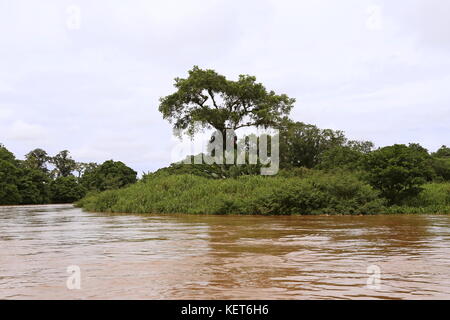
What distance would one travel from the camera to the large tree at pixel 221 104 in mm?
33094

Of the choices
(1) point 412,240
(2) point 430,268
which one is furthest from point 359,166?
(2) point 430,268

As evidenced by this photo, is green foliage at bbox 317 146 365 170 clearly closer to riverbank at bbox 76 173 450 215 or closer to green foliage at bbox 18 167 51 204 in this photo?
riverbank at bbox 76 173 450 215

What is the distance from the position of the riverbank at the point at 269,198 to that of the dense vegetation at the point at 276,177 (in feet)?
0.14

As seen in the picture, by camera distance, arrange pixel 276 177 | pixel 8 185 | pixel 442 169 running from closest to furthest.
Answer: pixel 276 177 < pixel 442 169 < pixel 8 185

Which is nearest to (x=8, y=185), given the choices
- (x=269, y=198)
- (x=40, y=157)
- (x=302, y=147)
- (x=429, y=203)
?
(x=40, y=157)

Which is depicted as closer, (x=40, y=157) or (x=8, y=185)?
(x=8, y=185)

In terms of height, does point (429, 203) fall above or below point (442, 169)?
below

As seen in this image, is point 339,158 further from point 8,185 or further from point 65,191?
point 65,191

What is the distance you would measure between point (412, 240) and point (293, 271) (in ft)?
14.3

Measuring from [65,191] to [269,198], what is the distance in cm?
4919

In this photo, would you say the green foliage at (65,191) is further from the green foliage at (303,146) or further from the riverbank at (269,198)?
the riverbank at (269,198)

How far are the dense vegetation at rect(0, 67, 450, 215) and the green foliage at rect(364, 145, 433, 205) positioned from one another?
4 cm

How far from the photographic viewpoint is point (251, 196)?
21531 millimetres

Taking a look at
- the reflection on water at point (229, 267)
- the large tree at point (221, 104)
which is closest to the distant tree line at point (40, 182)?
the large tree at point (221, 104)
